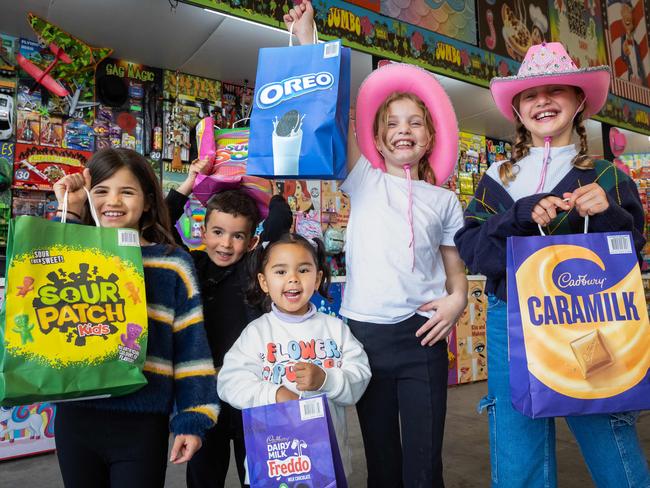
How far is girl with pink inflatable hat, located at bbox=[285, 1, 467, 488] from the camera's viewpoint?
131 cm

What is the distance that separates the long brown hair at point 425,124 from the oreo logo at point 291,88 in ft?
0.82

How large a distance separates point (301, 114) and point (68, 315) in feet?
2.28

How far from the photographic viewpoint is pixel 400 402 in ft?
4.35

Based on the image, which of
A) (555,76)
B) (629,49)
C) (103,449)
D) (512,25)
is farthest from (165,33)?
(629,49)

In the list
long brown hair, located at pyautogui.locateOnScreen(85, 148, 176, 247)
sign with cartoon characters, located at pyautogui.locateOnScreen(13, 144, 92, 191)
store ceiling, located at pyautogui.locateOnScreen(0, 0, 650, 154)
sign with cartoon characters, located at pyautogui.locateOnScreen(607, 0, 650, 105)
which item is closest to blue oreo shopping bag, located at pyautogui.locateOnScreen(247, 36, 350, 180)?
long brown hair, located at pyautogui.locateOnScreen(85, 148, 176, 247)

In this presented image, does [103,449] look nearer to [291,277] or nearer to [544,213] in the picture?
[291,277]

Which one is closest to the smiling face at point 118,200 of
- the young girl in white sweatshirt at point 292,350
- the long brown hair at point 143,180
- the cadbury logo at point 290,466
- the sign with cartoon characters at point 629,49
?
the long brown hair at point 143,180

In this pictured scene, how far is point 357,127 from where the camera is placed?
150cm

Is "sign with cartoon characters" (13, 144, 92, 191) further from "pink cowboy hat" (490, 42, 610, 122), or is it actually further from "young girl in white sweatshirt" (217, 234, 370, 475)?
"pink cowboy hat" (490, 42, 610, 122)

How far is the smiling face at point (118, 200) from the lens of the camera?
3.88 feet

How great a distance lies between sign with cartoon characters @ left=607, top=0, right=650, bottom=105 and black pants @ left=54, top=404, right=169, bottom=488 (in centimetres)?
582

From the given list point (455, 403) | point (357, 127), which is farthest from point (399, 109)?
point (455, 403)

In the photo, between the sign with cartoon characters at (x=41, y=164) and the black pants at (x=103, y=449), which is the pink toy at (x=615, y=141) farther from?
the black pants at (x=103, y=449)

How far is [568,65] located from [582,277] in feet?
1.88
